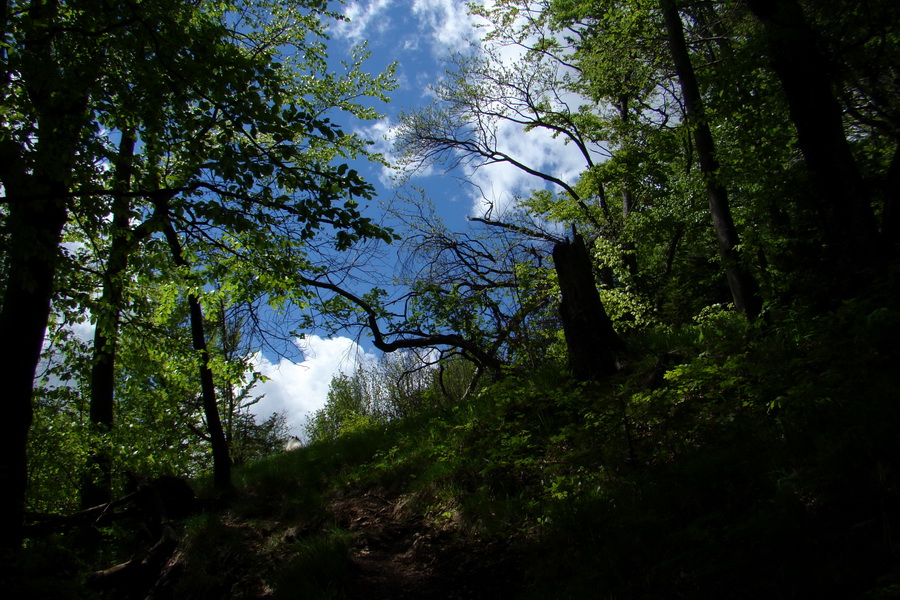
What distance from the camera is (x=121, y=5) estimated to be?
4.66 meters

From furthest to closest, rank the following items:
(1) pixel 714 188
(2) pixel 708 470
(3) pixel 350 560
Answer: (1) pixel 714 188
(3) pixel 350 560
(2) pixel 708 470

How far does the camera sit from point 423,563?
4.32 m

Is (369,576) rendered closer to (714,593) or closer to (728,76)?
(714,593)

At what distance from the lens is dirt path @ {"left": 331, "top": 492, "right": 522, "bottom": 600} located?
3.73m

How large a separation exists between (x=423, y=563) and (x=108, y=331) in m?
4.63

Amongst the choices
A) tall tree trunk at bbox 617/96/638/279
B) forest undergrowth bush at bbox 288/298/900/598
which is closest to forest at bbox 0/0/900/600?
forest undergrowth bush at bbox 288/298/900/598

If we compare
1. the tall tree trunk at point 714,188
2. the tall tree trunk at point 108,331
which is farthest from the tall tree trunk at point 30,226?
the tall tree trunk at point 714,188

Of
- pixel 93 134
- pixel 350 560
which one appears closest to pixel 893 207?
pixel 350 560

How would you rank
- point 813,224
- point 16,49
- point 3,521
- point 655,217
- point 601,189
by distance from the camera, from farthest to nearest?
1. point 601,189
2. point 655,217
3. point 813,224
4. point 16,49
5. point 3,521

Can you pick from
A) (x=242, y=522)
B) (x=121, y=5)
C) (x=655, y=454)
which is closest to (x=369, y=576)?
(x=655, y=454)

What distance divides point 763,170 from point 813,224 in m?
1.88

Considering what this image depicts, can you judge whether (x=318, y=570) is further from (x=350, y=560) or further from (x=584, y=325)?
(x=584, y=325)

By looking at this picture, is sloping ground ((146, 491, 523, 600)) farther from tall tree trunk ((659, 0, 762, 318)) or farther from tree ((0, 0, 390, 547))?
tall tree trunk ((659, 0, 762, 318))

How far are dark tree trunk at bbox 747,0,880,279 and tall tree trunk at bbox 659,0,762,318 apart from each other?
184 cm
